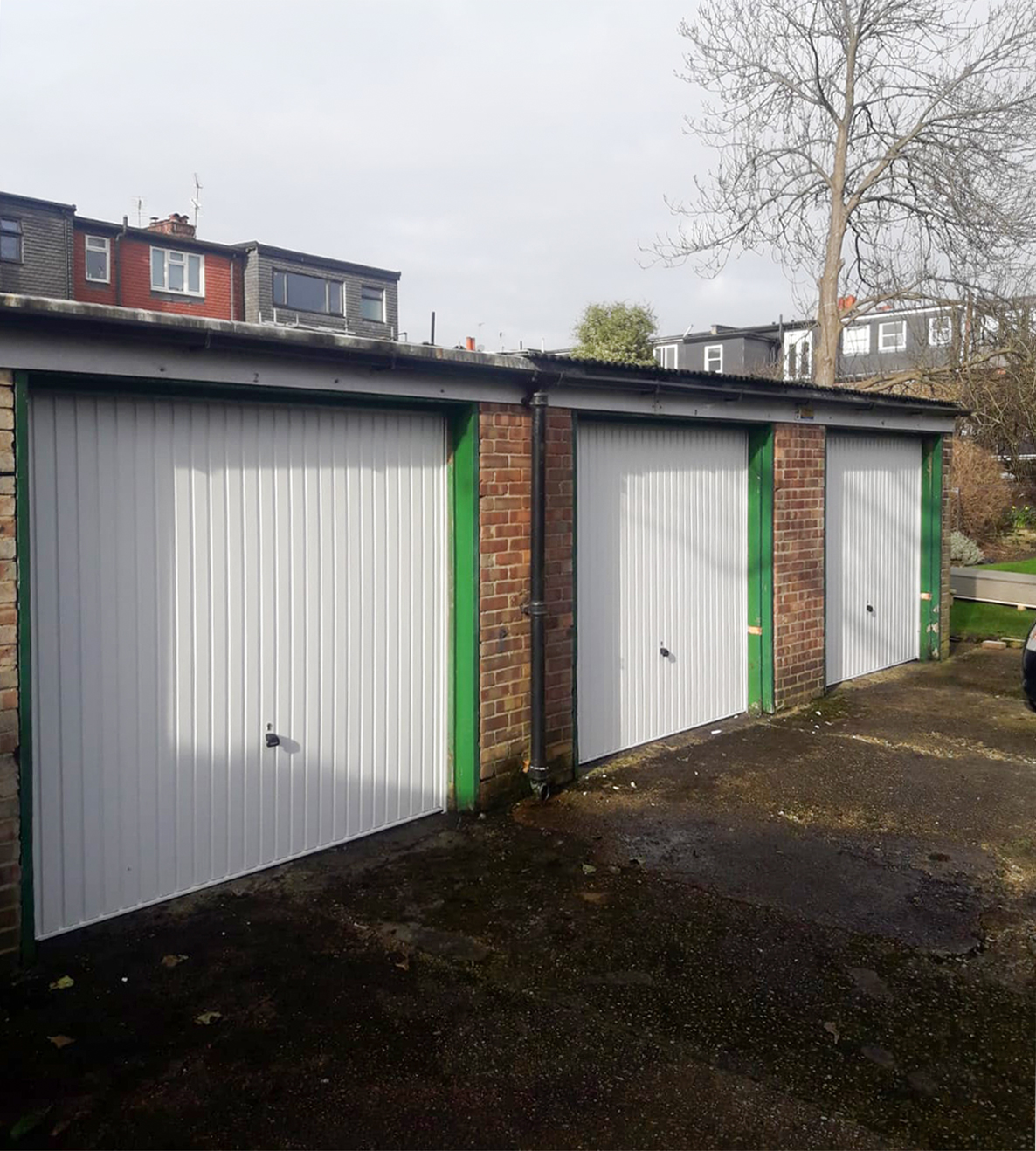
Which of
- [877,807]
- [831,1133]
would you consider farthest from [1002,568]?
[831,1133]

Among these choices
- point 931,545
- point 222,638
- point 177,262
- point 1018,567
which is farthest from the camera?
point 177,262

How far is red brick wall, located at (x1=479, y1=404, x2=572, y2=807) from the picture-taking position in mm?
6168

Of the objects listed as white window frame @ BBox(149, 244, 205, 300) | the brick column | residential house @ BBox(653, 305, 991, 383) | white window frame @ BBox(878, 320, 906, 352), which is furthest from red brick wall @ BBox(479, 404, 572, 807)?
white window frame @ BBox(878, 320, 906, 352)

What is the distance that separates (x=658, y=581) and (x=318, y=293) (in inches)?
1130

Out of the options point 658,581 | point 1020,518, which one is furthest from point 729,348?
point 658,581

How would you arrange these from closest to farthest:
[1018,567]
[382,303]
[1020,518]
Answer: [1018,567], [1020,518], [382,303]

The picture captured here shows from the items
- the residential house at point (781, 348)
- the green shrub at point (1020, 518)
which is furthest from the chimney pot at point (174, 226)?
the green shrub at point (1020, 518)

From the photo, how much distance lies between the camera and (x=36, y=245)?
93.6 feet

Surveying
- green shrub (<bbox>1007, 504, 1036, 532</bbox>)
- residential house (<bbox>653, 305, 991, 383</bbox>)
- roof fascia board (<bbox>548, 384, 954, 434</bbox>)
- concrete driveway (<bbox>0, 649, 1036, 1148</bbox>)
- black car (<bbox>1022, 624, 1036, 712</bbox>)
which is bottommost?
concrete driveway (<bbox>0, 649, 1036, 1148</bbox>)

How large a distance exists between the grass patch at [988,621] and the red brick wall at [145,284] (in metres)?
22.5

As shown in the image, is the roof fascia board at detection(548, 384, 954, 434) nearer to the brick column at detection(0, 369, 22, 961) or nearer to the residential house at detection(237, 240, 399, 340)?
the brick column at detection(0, 369, 22, 961)

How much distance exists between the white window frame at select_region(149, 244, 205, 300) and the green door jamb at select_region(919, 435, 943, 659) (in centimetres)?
2652

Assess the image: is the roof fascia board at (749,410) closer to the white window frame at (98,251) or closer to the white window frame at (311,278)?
the white window frame at (311,278)

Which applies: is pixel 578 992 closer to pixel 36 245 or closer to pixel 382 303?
pixel 36 245
